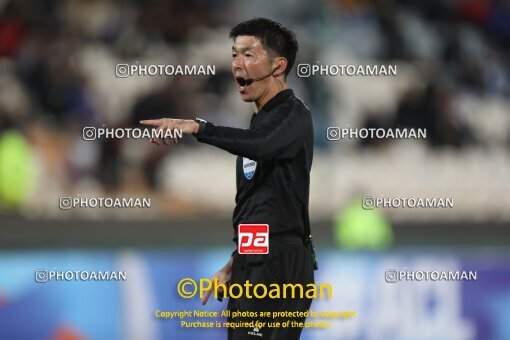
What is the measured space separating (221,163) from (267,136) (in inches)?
152

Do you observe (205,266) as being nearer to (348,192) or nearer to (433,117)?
(348,192)

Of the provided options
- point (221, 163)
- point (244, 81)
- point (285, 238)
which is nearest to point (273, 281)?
point (285, 238)

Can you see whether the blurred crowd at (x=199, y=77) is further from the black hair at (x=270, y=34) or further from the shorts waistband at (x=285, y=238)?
the shorts waistband at (x=285, y=238)

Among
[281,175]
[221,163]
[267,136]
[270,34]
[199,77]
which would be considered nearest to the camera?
[267,136]

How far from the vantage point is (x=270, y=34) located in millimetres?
3641

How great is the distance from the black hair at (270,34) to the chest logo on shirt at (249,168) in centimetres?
39

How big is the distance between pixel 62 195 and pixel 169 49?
1525 mm

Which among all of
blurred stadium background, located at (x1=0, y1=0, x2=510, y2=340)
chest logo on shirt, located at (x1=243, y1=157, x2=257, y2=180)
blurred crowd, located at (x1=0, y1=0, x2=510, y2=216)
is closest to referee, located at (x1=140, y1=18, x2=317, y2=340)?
chest logo on shirt, located at (x1=243, y1=157, x2=257, y2=180)

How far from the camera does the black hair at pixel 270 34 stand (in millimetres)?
3633

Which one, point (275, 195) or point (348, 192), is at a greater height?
point (348, 192)

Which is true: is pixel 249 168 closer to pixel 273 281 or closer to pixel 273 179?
pixel 273 179

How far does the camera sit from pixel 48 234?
6.38 metres

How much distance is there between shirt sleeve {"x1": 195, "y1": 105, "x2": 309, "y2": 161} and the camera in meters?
3.27

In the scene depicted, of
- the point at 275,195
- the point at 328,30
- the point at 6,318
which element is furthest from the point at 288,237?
the point at 328,30
